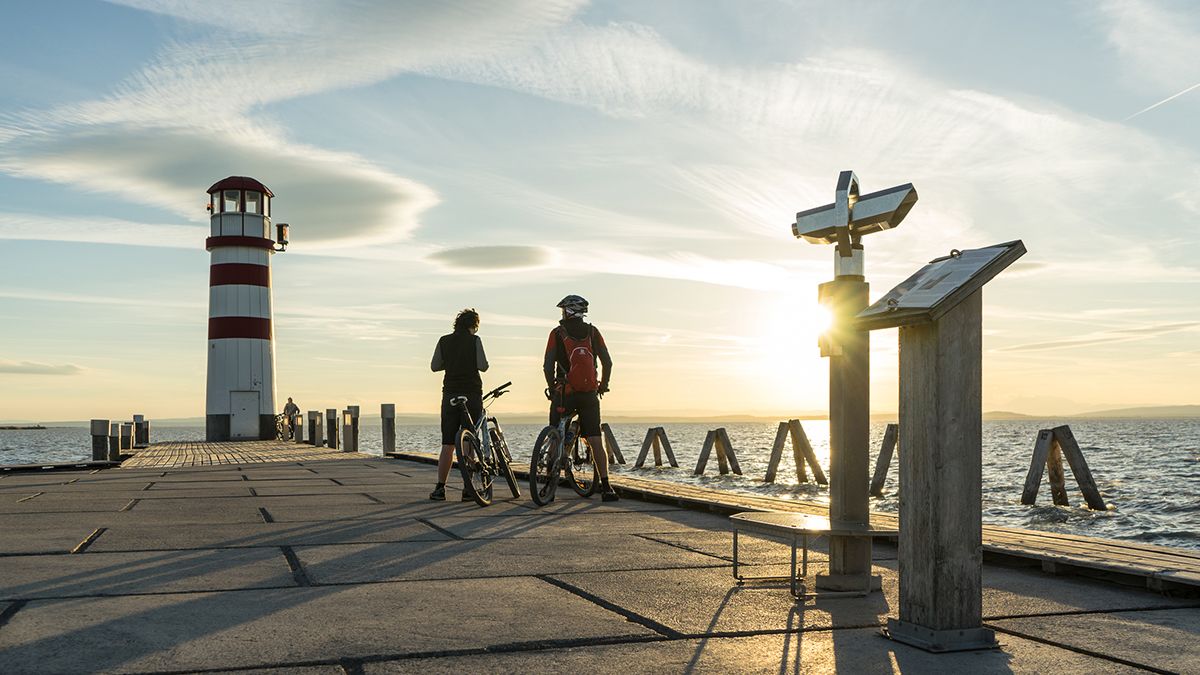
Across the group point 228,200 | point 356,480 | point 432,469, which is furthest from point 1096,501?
point 228,200

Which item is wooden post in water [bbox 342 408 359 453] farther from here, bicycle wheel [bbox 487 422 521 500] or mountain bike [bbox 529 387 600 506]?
mountain bike [bbox 529 387 600 506]

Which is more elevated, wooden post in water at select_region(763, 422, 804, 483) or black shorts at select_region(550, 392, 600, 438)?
black shorts at select_region(550, 392, 600, 438)

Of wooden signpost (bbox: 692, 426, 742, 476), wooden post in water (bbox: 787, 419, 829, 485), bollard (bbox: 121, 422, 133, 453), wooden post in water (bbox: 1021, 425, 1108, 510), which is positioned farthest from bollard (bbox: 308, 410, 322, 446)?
wooden post in water (bbox: 1021, 425, 1108, 510)

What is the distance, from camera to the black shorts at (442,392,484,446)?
9.52 meters

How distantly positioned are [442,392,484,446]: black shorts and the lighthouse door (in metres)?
21.0

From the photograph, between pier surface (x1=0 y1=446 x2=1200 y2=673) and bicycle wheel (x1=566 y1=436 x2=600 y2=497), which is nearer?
pier surface (x1=0 y1=446 x2=1200 y2=673)


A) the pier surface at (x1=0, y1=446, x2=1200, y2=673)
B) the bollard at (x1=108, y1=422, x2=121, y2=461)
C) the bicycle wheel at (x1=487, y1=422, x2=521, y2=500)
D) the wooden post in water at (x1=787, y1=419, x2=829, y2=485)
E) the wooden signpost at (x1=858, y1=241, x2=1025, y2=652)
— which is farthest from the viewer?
the wooden post in water at (x1=787, y1=419, x2=829, y2=485)

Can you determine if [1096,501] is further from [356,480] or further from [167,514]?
[167,514]

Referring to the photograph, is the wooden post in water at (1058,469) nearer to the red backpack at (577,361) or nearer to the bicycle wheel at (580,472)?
the bicycle wheel at (580,472)

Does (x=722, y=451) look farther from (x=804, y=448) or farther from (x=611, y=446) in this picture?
(x=611, y=446)

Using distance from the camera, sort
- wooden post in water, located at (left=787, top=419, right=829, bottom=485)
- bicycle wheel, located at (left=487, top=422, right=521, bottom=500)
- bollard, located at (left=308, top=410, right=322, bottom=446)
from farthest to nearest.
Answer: bollard, located at (left=308, top=410, right=322, bottom=446) < wooden post in water, located at (left=787, top=419, right=829, bottom=485) < bicycle wheel, located at (left=487, top=422, right=521, bottom=500)

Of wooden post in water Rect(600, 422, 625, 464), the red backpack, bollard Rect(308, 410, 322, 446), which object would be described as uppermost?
the red backpack

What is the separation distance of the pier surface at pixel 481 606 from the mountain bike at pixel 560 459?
1.05 m

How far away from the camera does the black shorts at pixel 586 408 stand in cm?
955
